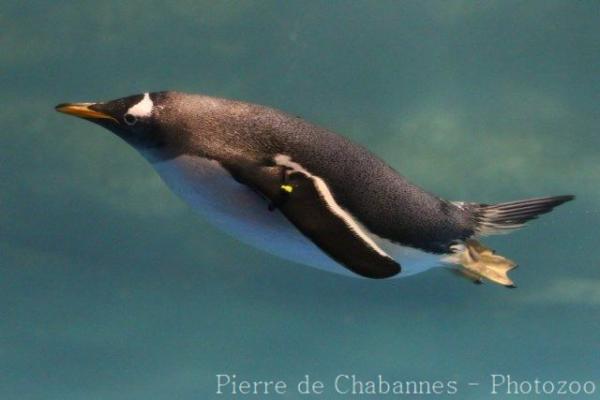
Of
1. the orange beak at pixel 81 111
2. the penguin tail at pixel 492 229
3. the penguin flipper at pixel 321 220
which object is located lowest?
the penguin flipper at pixel 321 220

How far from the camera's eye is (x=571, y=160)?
23.1 ft

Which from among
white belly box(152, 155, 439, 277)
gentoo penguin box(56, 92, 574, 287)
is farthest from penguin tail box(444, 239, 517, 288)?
white belly box(152, 155, 439, 277)

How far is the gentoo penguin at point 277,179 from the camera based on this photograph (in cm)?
227

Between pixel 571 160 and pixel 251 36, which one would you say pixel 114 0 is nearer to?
pixel 251 36

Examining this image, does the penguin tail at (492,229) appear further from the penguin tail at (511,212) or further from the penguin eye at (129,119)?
the penguin eye at (129,119)

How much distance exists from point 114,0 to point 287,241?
198 inches

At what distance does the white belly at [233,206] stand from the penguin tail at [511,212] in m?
0.88

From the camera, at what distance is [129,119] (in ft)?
8.04

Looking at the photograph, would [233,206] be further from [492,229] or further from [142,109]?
[492,229]

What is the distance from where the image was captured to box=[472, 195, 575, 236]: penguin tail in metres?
3.18

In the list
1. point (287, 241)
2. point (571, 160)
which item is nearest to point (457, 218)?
point (287, 241)

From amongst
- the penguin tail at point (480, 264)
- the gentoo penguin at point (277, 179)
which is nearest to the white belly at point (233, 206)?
the gentoo penguin at point (277, 179)

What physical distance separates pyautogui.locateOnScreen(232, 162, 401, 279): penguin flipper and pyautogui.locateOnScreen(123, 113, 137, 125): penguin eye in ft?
1.63

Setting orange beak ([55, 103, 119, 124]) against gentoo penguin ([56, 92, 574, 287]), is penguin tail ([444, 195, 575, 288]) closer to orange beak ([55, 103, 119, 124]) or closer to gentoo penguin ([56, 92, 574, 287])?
gentoo penguin ([56, 92, 574, 287])
